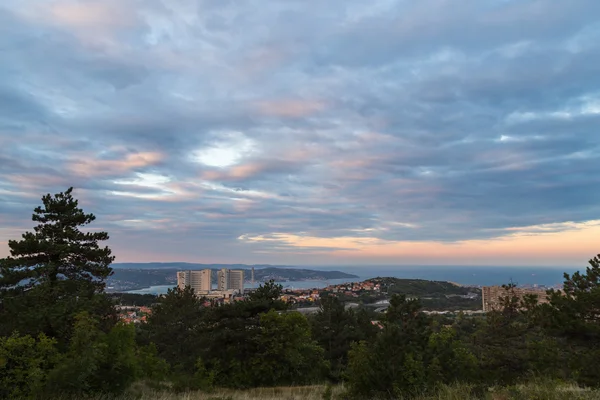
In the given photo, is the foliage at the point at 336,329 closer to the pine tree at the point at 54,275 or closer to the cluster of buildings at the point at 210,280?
the pine tree at the point at 54,275

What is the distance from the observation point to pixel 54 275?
13.0 meters

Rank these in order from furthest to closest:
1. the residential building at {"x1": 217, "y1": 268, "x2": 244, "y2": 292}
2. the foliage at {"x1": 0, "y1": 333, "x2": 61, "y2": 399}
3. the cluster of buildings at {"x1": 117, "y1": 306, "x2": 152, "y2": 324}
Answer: the residential building at {"x1": 217, "y1": 268, "x2": 244, "y2": 292} < the cluster of buildings at {"x1": 117, "y1": 306, "x2": 152, "y2": 324} < the foliage at {"x1": 0, "y1": 333, "x2": 61, "y2": 399}

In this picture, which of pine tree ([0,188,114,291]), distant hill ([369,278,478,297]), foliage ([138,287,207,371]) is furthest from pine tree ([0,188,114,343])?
distant hill ([369,278,478,297])

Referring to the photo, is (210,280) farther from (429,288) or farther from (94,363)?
(94,363)

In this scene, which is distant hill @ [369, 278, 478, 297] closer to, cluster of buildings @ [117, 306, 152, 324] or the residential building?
the residential building

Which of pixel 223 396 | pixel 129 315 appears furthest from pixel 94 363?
pixel 129 315

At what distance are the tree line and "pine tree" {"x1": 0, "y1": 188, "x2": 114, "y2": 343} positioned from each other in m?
0.04

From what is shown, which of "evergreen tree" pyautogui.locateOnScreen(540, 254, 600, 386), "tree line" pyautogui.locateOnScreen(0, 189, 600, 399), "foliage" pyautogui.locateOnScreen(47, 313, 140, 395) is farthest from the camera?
"evergreen tree" pyautogui.locateOnScreen(540, 254, 600, 386)

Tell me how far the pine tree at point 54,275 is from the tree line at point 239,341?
0.12 ft

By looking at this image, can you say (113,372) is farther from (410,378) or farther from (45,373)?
(410,378)

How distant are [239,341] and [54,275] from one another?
934 cm

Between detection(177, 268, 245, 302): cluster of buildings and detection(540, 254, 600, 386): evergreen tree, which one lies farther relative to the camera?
detection(177, 268, 245, 302): cluster of buildings

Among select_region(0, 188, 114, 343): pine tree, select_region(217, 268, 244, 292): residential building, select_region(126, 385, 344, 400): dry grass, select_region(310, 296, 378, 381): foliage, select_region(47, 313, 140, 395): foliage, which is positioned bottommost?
select_region(217, 268, 244, 292): residential building

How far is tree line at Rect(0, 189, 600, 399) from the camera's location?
31.2 ft
